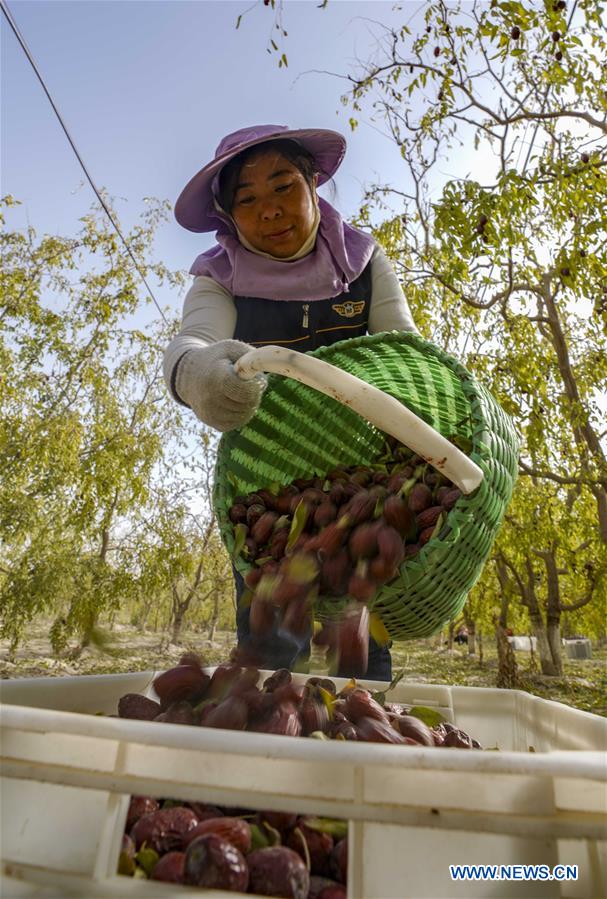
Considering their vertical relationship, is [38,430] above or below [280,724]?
above

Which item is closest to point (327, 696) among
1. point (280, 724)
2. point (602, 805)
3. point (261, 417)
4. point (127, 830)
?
point (280, 724)

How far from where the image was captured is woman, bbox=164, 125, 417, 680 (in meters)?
1.77

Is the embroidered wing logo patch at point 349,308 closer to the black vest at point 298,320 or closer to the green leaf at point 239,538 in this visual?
the black vest at point 298,320

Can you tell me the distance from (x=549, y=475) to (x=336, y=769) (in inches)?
177

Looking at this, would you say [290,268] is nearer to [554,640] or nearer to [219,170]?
[219,170]

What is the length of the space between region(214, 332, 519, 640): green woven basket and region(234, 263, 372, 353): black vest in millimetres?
252

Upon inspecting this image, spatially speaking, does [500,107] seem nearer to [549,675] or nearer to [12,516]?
[12,516]

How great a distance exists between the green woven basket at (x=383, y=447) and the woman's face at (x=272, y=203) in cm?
47

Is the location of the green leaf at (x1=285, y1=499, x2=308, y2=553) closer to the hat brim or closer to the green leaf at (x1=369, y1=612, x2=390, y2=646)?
the green leaf at (x1=369, y1=612, x2=390, y2=646)

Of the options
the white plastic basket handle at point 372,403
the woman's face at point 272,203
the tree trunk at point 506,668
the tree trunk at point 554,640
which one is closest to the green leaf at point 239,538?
the white plastic basket handle at point 372,403

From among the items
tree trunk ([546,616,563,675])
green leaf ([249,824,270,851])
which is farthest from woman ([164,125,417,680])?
tree trunk ([546,616,563,675])

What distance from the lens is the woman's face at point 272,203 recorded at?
5.75 ft

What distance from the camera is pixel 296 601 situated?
110cm

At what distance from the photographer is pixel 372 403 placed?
102 centimetres
